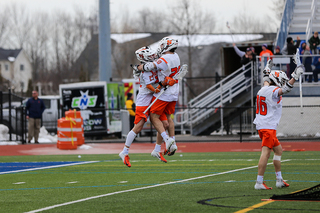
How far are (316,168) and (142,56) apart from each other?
4.21m

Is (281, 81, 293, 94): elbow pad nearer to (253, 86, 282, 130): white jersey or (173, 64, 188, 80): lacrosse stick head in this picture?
(253, 86, 282, 130): white jersey

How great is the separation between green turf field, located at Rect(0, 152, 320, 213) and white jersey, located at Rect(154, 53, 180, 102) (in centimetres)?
147

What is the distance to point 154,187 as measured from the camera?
26.9ft

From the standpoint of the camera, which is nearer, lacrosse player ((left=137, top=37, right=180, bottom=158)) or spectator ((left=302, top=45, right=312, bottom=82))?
lacrosse player ((left=137, top=37, right=180, bottom=158))

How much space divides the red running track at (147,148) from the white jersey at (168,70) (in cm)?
807

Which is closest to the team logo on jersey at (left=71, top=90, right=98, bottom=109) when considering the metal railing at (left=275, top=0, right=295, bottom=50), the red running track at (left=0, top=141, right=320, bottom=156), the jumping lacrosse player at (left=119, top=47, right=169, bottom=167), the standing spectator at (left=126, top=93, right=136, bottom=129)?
the standing spectator at (left=126, top=93, right=136, bottom=129)

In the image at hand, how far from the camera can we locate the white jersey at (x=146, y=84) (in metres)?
9.54

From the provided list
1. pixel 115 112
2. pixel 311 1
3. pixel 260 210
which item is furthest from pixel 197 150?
pixel 311 1

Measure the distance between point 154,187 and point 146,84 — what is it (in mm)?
2148

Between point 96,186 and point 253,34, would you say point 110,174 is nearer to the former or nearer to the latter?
point 96,186

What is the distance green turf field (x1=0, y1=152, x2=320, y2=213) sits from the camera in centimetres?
633

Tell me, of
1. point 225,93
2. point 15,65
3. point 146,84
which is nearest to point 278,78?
point 146,84

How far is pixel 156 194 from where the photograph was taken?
7.38 metres

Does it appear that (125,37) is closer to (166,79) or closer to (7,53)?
(7,53)
